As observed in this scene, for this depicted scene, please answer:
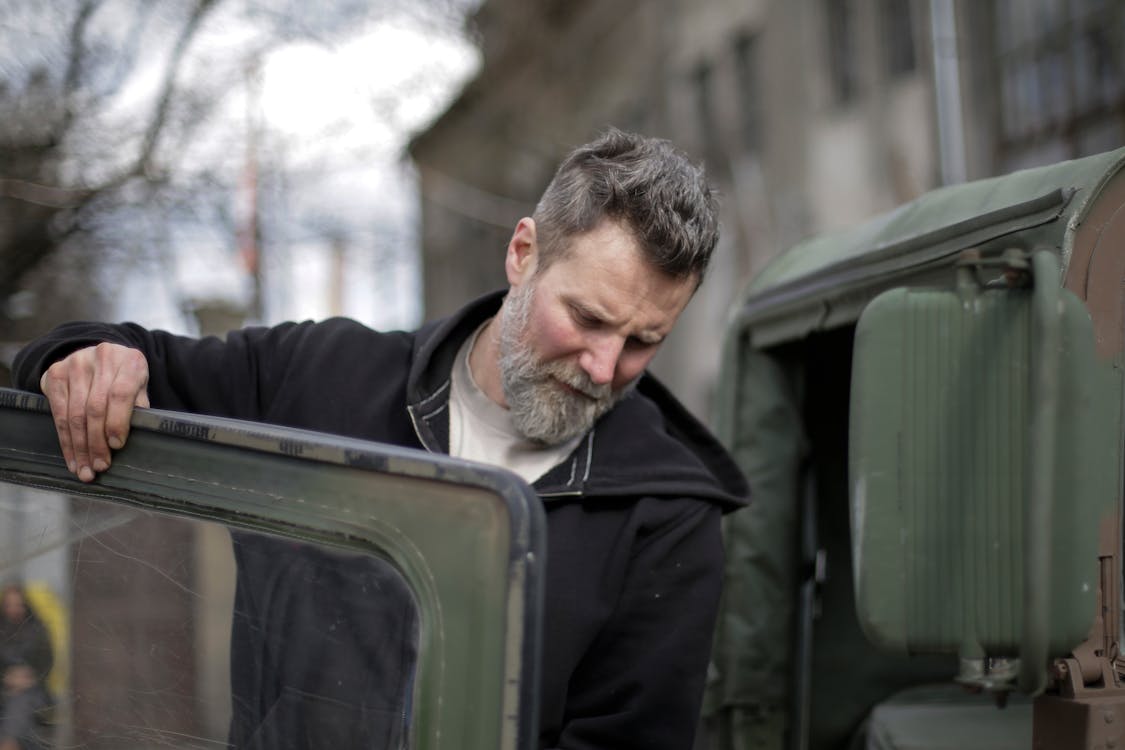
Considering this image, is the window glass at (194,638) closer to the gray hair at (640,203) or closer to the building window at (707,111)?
the gray hair at (640,203)

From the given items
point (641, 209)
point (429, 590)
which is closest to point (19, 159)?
point (641, 209)

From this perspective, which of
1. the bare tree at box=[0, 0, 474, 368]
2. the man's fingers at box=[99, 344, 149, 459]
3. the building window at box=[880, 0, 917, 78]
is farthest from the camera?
the building window at box=[880, 0, 917, 78]

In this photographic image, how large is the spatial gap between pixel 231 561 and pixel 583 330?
0.86 m

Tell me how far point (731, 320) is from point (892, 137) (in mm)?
11427

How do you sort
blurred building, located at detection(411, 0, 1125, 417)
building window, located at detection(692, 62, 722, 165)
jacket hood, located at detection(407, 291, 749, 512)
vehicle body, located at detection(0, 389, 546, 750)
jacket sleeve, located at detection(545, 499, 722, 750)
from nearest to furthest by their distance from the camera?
1. vehicle body, located at detection(0, 389, 546, 750)
2. jacket sleeve, located at detection(545, 499, 722, 750)
3. jacket hood, located at detection(407, 291, 749, 512)
4. blurred building, located at detection(411, 0, 1125, 417)
5. building window, located at detection(692, 62, 722, 165)

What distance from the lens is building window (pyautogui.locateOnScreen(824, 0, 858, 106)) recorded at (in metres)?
15.1

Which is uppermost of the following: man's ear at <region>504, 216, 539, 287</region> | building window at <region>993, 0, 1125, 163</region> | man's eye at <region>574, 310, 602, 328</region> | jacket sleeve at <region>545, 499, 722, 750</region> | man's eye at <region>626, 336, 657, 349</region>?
building window at <region>993, 0, 1125, 163</region>

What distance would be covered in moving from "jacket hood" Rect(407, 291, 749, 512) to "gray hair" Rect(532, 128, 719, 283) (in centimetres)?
28

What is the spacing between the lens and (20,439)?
1.59 meters

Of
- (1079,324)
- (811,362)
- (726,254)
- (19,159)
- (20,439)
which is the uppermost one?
(726,254)

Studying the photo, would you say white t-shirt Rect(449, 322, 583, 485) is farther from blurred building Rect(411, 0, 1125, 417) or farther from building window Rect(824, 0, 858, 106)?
building window Rect(824, 0, 858, 106)

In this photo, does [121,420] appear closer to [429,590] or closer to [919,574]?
[429,590]

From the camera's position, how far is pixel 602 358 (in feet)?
6.90

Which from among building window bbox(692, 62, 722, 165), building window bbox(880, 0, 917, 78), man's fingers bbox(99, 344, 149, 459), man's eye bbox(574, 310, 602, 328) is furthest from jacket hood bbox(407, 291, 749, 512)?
building window bbox(692, 62, 722, 165)
